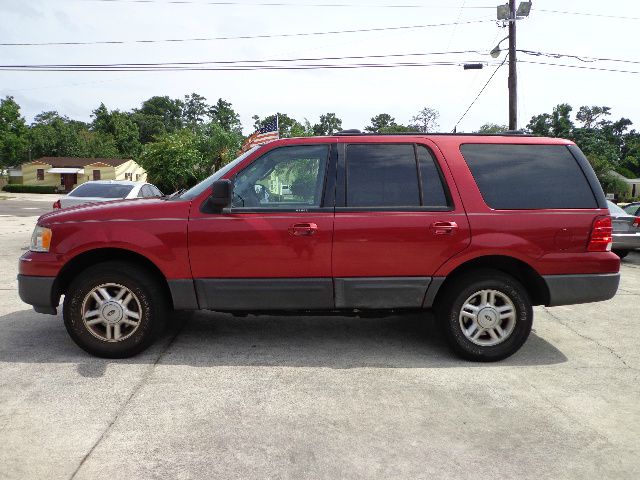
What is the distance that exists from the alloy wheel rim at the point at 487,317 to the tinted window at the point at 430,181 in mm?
857

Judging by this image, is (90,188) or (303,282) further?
(90,188)

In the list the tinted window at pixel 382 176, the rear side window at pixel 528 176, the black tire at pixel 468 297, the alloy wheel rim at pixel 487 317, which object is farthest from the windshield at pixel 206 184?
the alloy wheel rim at pixel 487 317

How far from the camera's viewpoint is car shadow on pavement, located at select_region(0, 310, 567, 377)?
434 cm

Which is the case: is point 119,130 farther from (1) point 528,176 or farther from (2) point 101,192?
(1) point 528,176

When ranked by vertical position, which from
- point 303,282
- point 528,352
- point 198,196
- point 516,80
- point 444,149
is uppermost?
point 516,80

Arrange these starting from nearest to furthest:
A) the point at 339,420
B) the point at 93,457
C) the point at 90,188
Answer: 1. the point at 93,457
2. the point at 339,420
3. the point at 90,188

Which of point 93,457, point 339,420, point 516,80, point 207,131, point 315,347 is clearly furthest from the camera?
point 207,131

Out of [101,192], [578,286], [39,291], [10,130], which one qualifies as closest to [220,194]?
[39,291]

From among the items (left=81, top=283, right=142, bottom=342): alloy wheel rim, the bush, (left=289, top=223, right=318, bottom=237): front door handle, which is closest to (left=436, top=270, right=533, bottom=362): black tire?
(left=289, top=223, right=318, bottom=237): front door handle

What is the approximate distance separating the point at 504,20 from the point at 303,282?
20.1m

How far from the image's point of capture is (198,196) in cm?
433

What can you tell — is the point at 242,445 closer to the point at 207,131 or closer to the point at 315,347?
the point at 315,347

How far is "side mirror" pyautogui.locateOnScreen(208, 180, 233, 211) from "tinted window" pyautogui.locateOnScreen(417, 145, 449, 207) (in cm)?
163

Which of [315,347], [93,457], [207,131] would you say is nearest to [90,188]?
[315,347]
